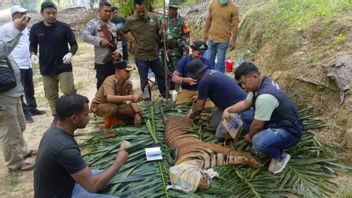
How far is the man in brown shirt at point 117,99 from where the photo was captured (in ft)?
16.9

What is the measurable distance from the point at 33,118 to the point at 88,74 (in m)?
3.63

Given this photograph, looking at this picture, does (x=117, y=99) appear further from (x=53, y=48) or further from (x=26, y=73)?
(x=26, y=73)

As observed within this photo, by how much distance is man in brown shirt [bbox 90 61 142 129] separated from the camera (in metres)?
5.16

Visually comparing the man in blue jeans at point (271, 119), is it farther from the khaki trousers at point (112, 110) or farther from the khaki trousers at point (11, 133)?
the khaki trousers at point (11, 133)

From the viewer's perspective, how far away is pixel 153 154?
420cm

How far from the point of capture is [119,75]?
5164mm

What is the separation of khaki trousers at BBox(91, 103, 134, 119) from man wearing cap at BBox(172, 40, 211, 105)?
90cm

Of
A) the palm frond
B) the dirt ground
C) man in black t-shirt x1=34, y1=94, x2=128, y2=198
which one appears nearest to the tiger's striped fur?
the palm frond

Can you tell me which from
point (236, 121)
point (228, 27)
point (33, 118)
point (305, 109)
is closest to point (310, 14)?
point (228, 27)

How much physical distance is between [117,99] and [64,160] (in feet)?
7.84

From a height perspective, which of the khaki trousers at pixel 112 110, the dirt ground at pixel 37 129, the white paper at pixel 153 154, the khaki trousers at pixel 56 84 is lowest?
the dirt ground at pixel 37 129

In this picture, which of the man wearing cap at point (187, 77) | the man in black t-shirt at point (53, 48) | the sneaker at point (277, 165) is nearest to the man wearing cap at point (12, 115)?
the man in black t-shirt at point (53, 48)

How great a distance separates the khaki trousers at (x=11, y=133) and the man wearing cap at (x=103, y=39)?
1592 mm

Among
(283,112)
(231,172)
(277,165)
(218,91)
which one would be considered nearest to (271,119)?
(283,112)
